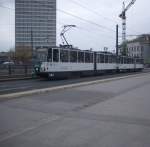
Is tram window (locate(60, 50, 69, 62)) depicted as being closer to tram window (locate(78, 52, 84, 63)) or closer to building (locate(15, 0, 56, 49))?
building (locate(15, 0, 56, 49))

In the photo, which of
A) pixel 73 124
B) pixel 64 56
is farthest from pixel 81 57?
pixel 73 124

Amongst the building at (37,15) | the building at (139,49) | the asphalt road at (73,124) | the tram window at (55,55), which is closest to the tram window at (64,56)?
the tram window at (55,55)

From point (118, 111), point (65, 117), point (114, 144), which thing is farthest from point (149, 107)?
point (114, 144)

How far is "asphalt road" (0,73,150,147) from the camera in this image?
22.8 ft

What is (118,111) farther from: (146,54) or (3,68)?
(146,54)

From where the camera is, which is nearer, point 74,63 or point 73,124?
point 73,124

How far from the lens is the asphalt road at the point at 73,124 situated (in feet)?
22.8

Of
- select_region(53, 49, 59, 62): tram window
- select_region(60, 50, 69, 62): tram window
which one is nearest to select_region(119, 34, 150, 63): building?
select_region(60, 50, 69, 62): tram window

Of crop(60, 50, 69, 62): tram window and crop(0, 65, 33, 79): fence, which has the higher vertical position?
crop(60, 50, 69, 62): tram window

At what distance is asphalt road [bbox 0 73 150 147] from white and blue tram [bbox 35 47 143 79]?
57.7 feet

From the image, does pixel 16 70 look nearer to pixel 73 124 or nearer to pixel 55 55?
pixel 55 55

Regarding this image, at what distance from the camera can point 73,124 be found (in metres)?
8.71

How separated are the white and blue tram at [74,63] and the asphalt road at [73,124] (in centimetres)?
1760

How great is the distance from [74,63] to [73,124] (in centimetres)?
2613
